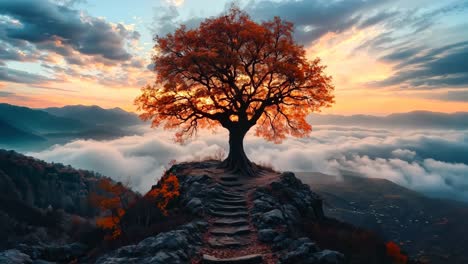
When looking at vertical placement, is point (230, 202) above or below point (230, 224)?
above

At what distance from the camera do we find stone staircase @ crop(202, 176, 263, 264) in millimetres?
14055

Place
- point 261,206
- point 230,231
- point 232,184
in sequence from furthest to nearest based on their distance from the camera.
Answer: point 232,184
point 261,206
point 230,231

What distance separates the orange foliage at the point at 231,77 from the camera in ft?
90.5

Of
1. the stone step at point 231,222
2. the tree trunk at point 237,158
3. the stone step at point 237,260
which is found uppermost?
the tree trunk at point 237,158

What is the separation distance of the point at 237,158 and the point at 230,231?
12.8 meters

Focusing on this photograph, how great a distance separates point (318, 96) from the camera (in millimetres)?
29031

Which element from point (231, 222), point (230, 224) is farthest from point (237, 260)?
point (231, 222)

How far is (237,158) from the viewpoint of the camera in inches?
1174

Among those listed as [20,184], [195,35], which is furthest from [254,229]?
[20,184]

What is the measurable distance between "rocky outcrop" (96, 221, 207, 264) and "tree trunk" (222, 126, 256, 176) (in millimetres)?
13565

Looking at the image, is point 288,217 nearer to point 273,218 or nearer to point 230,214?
point 273,218

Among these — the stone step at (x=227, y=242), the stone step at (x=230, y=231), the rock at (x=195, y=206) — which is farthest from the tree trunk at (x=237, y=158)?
the stone step at (x=227, y=242)

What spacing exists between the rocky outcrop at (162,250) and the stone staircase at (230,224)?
1.00 m

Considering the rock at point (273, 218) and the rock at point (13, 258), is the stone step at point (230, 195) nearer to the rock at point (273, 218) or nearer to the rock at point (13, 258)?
the rock at point (273, 218)
